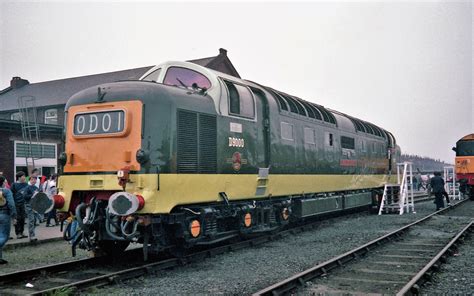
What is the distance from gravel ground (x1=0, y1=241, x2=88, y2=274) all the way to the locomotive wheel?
0.87 metres

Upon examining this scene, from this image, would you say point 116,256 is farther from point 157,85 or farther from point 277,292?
point 277,292

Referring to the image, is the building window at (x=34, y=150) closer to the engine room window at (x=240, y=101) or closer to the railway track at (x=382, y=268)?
the engine room window at (x=240, y=101)

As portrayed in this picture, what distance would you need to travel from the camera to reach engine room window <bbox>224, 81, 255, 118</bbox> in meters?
10.5

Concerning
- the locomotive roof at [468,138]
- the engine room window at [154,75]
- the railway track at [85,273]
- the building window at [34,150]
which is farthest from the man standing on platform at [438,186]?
the building window at [34,150]

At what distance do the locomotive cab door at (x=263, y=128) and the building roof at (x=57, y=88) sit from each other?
967 inches

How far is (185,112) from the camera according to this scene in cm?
898

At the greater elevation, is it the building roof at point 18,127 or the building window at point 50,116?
the building window at point 50,116

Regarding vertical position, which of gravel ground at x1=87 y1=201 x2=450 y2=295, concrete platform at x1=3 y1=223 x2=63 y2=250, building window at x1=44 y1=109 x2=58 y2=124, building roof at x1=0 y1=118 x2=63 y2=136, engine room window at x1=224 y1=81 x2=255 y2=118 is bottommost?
gravel ground at x1=87 y1=201 x2=450 y2=295

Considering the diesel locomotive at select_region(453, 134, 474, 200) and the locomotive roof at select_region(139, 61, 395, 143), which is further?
the diesel locomotive at select_region(453, 134, 474, 200)

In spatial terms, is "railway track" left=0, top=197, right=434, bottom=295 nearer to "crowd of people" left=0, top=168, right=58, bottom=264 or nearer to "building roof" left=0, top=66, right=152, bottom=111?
"crowd of people" left=0, top=168, right=58, bottom=264

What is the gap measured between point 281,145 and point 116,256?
5.14 meters

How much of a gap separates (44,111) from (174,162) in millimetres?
29547

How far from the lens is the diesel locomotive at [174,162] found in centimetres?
831

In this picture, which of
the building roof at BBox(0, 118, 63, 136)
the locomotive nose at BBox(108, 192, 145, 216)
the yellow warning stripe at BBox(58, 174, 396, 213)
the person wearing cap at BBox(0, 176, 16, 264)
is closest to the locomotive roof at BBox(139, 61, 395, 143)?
the yellow warning stripe at BBox(58, 174, 396, 213)
